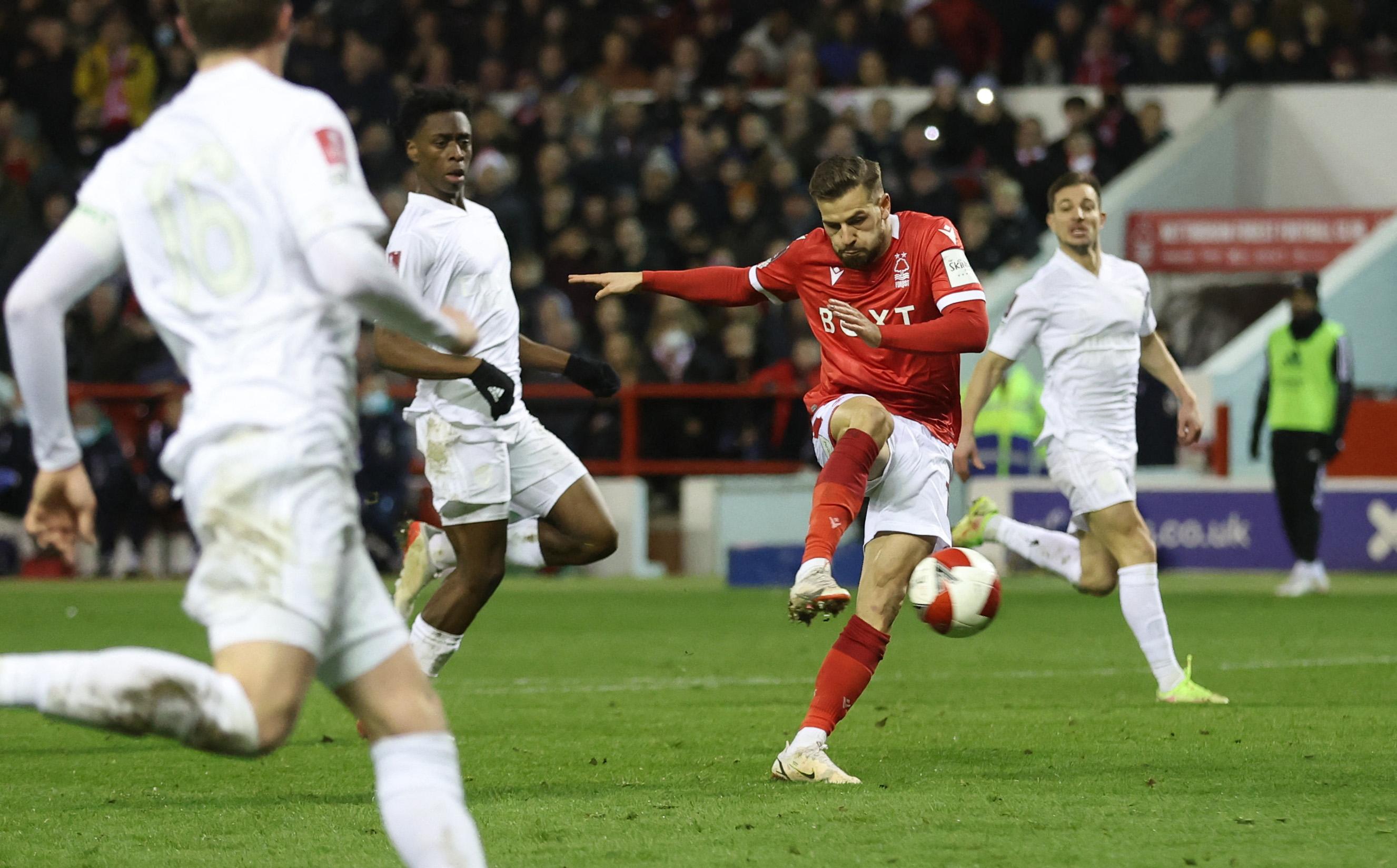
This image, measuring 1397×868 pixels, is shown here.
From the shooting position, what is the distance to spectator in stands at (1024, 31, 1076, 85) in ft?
71.2

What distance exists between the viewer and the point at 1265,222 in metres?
20.6

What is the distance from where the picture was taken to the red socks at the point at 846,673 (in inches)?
257

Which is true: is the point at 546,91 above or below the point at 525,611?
above

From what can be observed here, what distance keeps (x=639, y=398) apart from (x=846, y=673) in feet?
38.5

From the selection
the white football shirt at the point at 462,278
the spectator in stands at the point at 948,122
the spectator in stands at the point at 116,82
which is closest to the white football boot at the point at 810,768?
the white football shirt at the point at 462,278

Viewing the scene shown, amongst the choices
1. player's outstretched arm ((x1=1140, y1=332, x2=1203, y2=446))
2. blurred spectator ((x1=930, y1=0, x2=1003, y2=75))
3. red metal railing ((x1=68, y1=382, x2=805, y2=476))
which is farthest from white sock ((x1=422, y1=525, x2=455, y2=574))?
blurred spectator ((x1=930, y1=0, x2=1003, y2=75))

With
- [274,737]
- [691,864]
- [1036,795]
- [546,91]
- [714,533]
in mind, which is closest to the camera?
[274,737]

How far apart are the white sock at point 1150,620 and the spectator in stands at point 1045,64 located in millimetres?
13642

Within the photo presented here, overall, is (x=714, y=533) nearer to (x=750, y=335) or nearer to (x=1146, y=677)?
(x=750, y=335)

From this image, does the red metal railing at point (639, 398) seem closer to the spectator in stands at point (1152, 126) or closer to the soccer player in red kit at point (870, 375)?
the spectator in stands at point (1152, 126)

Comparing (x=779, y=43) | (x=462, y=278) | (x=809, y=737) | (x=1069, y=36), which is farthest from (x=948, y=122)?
(x=809, y=737)

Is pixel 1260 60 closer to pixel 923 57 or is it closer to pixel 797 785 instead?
pixel 923 57

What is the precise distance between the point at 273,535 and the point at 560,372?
A: 392 centimetres

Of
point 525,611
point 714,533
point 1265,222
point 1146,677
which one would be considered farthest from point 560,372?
point 1265,222
